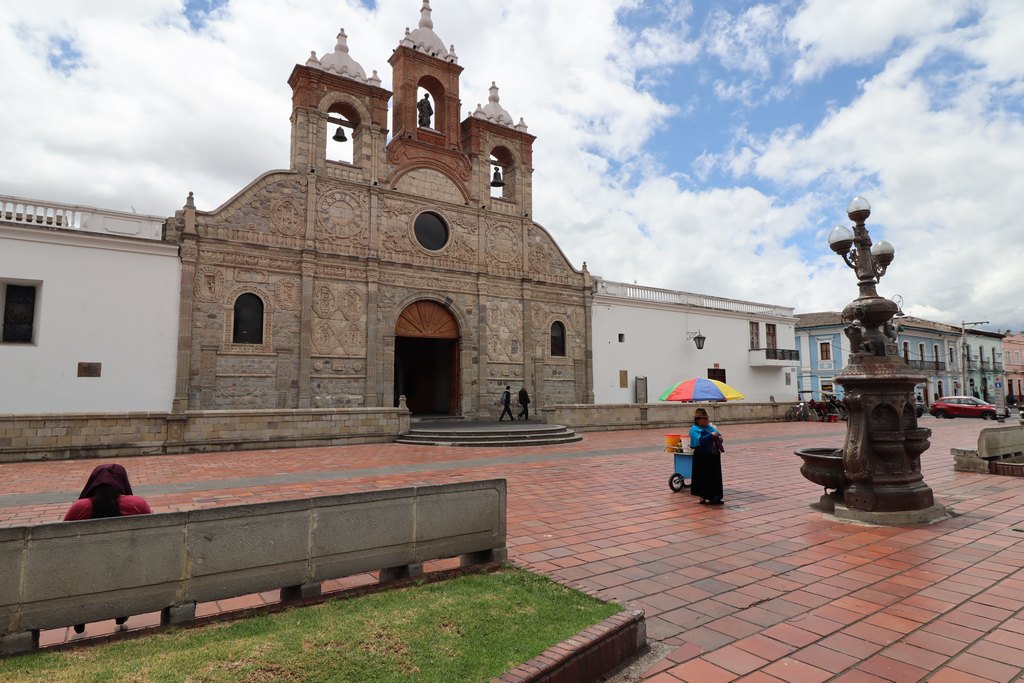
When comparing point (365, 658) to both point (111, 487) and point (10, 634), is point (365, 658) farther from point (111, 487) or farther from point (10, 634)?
point (111, 487)

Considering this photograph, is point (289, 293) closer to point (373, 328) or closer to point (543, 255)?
point (373, 328)

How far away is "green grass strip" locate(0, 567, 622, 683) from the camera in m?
2.71

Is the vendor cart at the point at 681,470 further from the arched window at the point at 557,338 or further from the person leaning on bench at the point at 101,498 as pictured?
the arched window at the point at 557,338

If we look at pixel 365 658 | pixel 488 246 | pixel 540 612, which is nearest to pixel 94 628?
pixel 365 658

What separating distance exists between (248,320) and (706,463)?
15996 millimetres

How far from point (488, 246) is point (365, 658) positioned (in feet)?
71.7

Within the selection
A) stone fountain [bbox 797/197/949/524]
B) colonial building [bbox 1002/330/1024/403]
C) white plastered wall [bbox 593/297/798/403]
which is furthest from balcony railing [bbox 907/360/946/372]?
stone fountain [bbox 797/197/949/524]

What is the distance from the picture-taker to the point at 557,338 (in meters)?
25.3

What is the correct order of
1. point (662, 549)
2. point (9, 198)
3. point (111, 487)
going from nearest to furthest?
point (111, 487) < point (662, 549) < point (9, 198)

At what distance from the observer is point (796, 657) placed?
10.9 feet

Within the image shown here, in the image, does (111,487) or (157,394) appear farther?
(157,394)

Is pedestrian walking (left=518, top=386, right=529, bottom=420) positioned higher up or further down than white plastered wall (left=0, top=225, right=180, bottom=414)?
further down

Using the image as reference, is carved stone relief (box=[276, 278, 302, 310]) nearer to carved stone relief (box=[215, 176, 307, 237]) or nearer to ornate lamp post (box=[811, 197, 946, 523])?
carved stone relief (box=[215, 176, 307, 237])

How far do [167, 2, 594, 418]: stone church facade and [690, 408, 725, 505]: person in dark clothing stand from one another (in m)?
14.2
